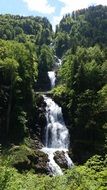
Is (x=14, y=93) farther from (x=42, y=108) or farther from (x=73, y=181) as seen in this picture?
(x=73, y=181)

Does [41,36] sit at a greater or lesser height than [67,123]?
greater

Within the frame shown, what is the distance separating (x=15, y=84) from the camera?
7031 centimetres

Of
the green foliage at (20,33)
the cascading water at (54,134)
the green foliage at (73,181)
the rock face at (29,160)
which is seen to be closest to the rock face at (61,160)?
the cascading water at (54,134)

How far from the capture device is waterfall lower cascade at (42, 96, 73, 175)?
6355 centimetres

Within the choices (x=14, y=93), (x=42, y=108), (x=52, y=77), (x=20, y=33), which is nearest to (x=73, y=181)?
(x=14, y=93)

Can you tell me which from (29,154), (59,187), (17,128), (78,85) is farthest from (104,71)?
(59,187)

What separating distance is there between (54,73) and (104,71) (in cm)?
3050

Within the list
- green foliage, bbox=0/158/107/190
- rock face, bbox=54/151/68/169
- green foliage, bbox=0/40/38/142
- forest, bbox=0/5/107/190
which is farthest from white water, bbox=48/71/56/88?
green foliage, bbox=0/158/107/190

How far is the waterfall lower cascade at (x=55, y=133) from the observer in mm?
63553

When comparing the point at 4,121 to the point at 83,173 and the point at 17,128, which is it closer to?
the point at 17,128

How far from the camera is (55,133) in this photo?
69062 mm

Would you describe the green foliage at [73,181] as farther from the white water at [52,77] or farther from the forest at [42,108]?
the white water at [52,77]

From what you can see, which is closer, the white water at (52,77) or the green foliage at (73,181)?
the green foliage at (73,181)

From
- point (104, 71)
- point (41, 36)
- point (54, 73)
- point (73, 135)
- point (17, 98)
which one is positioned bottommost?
point (73, 135)
